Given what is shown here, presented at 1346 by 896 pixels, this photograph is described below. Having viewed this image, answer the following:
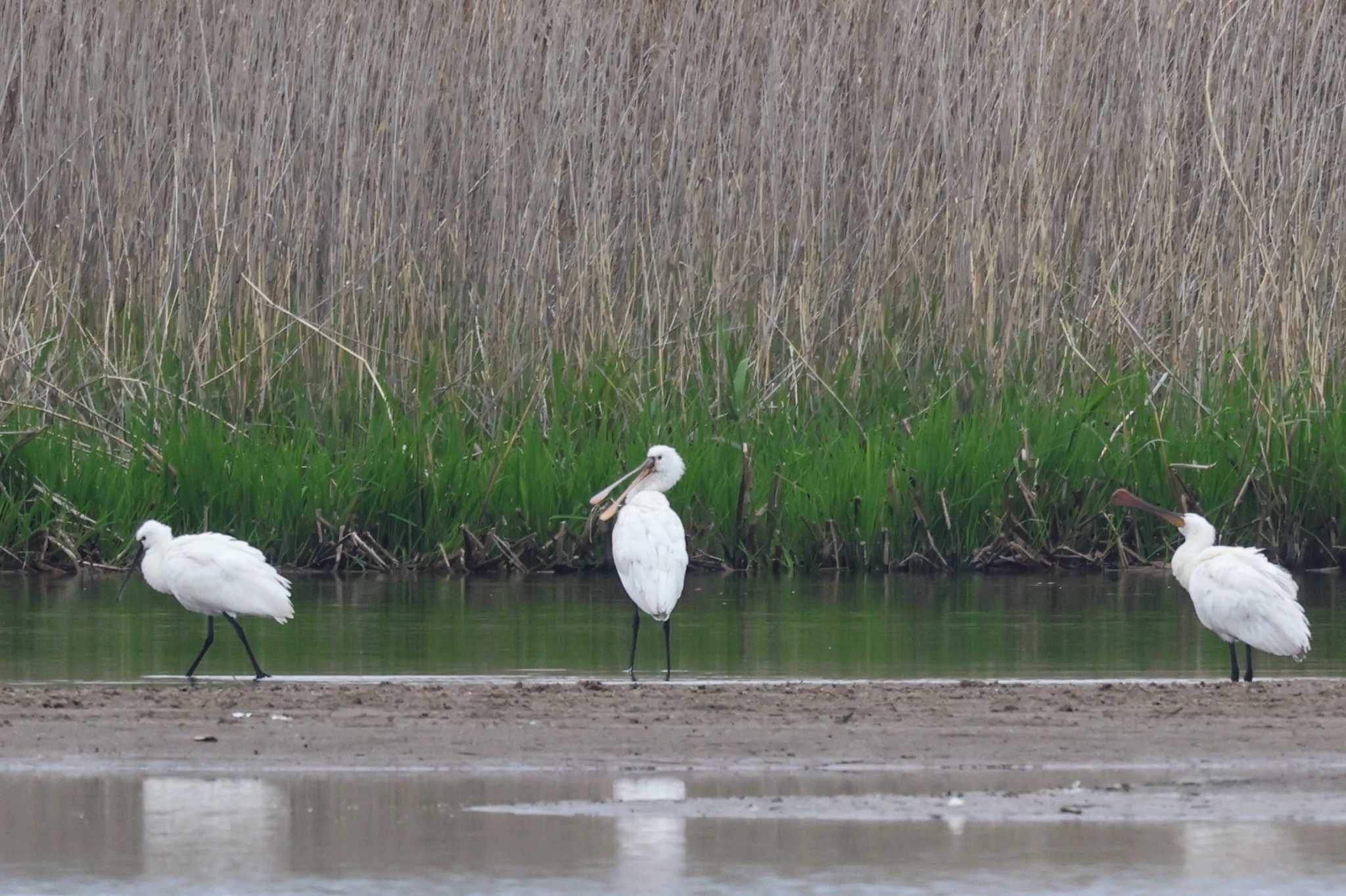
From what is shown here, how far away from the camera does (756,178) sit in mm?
12367

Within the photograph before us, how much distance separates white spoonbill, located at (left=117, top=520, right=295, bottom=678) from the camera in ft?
27.4

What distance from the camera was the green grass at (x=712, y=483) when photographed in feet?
36.1

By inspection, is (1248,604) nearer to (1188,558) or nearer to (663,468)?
(1188,558)

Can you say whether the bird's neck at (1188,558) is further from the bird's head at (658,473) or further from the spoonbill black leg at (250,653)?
the spoonbill black leg at (250,653)

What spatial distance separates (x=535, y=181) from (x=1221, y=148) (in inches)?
129

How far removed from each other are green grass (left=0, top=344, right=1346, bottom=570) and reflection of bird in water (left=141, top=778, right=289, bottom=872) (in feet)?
16.3

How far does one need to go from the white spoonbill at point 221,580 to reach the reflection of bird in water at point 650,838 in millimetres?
2498

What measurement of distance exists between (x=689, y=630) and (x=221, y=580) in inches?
75.6

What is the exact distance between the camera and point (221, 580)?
27.5 feet

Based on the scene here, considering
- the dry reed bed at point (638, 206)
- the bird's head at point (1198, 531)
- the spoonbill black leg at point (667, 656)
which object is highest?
the dry reed bed at point (638, 206)

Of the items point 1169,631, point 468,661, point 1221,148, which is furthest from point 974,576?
point 468,661

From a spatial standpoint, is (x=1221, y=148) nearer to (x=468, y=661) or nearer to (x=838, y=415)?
(x=838, y=415)

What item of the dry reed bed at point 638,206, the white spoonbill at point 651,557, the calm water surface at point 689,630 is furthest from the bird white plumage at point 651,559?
the dry reed bed at point 638,206

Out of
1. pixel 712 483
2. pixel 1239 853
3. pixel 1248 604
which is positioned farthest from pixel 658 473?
pixel 1239 853
